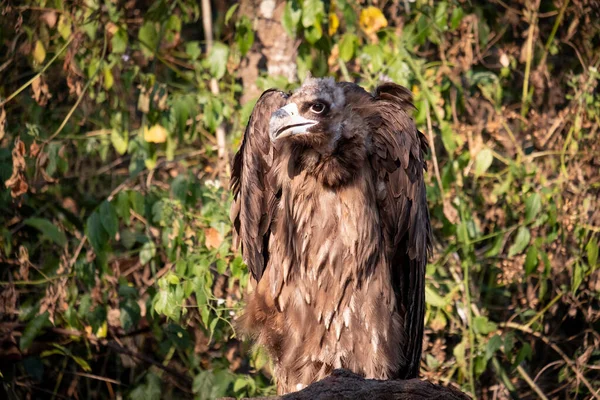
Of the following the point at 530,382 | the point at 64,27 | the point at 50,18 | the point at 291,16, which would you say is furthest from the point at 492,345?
the point at 50,18

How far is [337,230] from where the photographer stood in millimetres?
4145

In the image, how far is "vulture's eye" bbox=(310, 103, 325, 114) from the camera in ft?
13.1

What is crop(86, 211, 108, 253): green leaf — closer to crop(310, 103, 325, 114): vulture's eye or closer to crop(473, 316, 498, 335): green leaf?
crop(310, 103, 325, 114): vulture's eye

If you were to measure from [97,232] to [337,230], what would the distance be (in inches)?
51.8

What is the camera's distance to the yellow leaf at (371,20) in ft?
17.4

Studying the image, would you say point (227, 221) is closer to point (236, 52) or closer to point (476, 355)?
point (236, 52)

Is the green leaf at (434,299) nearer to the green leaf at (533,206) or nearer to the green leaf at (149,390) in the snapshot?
the green leaf at (533,206)

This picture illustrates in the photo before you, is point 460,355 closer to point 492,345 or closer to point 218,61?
point 492,345

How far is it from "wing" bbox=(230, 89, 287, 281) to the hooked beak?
22 cm

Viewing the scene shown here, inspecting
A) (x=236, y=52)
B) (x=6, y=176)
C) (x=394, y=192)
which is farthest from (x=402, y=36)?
(x=6, y=176)

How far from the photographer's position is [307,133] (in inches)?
156

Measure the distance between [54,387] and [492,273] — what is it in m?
2.95

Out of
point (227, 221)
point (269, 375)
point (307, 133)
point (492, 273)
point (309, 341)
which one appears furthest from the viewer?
point (492, 273)

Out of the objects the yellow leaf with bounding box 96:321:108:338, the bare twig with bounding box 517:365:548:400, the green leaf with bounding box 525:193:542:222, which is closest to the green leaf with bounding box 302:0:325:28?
the green leaf with bounding box 525:193:542:222
